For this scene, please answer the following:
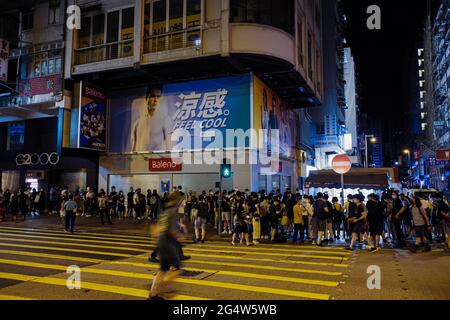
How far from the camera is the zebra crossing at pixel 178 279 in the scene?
6766 mm

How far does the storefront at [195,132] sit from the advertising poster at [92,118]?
1.80 ft

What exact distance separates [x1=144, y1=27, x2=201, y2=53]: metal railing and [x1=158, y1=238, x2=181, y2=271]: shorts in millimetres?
15545

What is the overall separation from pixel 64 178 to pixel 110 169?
4972mm

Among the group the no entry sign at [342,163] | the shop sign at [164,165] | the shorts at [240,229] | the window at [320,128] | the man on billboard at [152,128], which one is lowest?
the shorts at [240,229]

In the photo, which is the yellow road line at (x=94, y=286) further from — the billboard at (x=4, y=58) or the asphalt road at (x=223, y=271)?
the billboard at (x=4, y=58)

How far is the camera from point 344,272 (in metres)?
8.66

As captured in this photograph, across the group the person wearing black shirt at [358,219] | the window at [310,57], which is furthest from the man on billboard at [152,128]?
the person wearing black shirt at [358,219]

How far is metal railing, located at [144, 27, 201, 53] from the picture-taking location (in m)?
20.5

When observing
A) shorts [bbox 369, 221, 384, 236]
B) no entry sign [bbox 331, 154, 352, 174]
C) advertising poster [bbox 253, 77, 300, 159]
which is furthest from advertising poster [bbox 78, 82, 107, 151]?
shorts [bbox 369, 221, 384, 236]

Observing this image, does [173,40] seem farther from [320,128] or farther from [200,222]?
[320,128]

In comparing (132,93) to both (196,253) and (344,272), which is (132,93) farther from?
(344,272)

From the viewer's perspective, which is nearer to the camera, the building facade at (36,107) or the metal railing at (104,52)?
the metal railing at (104,52)

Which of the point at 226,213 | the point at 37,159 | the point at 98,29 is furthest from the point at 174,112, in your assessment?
the point at 37,159
